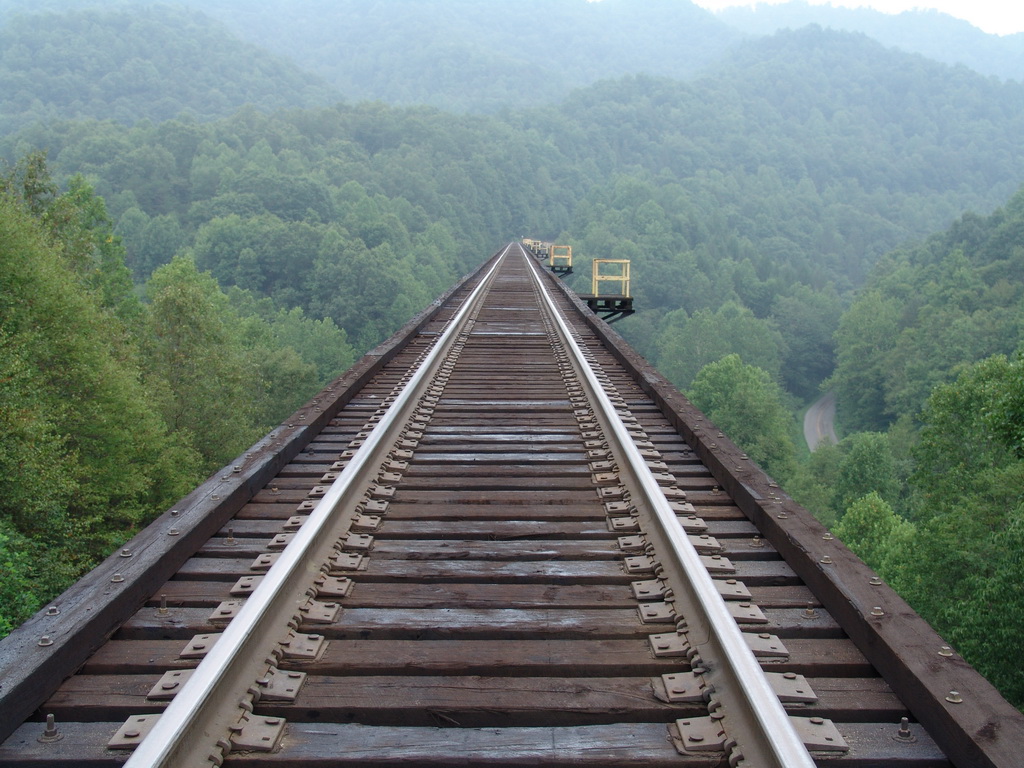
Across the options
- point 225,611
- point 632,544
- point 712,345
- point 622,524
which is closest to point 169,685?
point 225,611

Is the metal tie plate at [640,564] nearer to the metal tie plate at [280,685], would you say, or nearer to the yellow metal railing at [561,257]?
the metal tie plate at [280,685]

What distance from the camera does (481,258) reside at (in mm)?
102500

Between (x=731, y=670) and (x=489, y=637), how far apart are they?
82cm

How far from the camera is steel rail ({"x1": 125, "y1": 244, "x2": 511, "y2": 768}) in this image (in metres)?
1.89

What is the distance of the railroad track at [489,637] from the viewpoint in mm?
2053

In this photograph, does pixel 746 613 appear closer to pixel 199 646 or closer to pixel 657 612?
pixel 657 612

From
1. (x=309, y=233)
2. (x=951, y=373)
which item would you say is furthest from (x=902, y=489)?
(x=309, y=233)

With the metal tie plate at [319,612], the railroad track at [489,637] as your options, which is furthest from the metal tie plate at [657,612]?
the metal tie plate at [319,612]

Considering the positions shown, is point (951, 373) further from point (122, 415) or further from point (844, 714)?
point (844, 714)

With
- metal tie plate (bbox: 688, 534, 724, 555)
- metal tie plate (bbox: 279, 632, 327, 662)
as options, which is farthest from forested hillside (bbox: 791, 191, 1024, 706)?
metal tie plate (bbox: 279, 632, 327, 662)

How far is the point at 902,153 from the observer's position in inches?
6959

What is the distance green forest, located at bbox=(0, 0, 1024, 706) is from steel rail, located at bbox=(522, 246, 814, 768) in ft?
25.8

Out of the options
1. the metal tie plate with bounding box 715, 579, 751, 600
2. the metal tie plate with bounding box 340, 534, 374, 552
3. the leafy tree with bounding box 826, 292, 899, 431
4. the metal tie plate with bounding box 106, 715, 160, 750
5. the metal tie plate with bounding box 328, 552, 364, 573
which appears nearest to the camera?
the metal tie plate with bounding box 106, 715, 160, 750

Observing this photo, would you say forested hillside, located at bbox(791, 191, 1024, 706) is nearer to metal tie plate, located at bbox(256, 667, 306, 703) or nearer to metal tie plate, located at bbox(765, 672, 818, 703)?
metal tie plate, located at bbox(765, 672, 818, 703)
